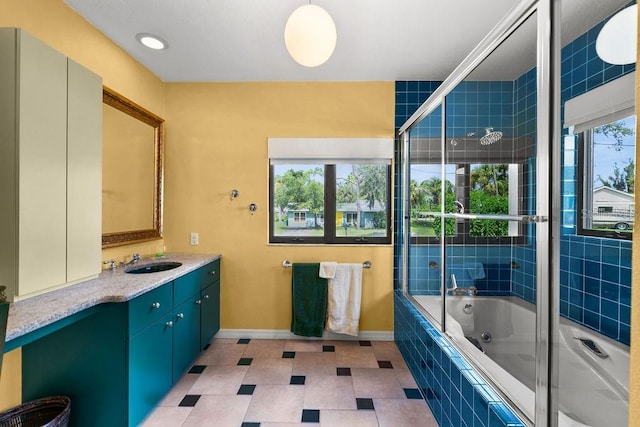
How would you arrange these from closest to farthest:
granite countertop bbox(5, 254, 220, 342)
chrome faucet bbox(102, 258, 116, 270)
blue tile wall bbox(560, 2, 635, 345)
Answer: granite countertop bbox(5, 254, 220, 342) < blue tile wall bbox(560, 2, 635, 345) < chrome faucet bbox(102, 258, 116, 270)

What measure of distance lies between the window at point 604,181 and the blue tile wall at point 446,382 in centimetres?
102

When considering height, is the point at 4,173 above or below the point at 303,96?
below

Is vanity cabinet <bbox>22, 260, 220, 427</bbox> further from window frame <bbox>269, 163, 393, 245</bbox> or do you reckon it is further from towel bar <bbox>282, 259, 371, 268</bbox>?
window frame <bbox>269, 163, 393, 245</bbox>

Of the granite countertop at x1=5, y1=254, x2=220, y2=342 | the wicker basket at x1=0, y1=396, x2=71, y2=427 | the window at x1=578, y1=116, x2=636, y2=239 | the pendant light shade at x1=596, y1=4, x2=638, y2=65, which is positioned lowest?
the wicker basket at x1=0, y1=396, x2=71, y2=427

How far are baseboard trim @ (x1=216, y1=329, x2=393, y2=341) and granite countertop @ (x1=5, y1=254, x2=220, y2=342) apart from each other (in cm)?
102

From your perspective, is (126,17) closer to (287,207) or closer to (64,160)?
(64,160)

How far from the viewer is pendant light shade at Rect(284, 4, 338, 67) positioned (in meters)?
1.54

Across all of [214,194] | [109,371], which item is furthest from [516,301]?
[214,194]

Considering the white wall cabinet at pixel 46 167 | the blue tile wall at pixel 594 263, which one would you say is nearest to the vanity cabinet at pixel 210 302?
the white wall cabinet at pixel 46 167

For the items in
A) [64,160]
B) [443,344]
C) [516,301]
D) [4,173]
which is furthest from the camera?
[516,301]

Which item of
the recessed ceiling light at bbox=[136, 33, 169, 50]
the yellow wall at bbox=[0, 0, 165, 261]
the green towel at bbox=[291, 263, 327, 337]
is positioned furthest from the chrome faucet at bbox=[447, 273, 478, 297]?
the recessed ceiling light at bbox=[136, 33, 169, 50]

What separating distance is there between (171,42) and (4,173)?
1.53 metres

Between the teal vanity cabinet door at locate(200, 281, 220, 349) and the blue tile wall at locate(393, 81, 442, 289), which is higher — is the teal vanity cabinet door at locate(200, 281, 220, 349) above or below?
below

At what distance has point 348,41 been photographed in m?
2.36
